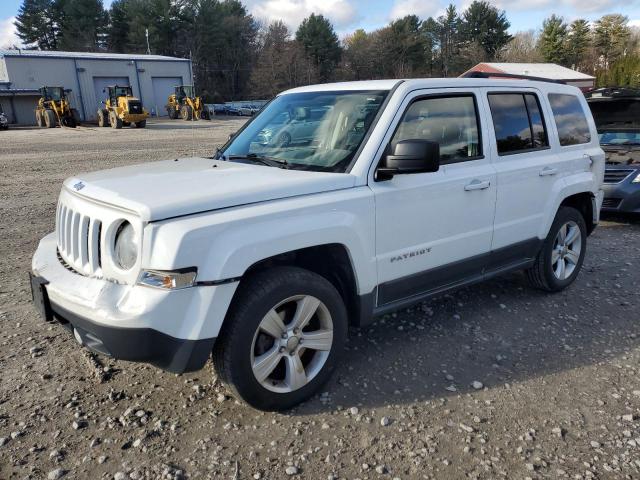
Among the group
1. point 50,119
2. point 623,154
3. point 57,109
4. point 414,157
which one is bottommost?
point 50,119

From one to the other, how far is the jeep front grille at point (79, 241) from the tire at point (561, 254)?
3.78 metres

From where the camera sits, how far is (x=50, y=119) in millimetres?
36219

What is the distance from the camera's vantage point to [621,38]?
75000 mm

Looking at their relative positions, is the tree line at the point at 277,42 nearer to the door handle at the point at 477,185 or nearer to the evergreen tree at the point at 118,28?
the evergreen tree at the point at 118,28

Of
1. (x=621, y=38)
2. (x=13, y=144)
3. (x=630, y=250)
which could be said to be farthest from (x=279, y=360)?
(x=621, y=38)

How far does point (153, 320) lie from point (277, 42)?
270 feet

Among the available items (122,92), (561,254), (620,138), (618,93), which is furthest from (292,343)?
(122,92)

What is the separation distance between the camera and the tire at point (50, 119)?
3591 centimetres

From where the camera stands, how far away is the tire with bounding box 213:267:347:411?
113 inches

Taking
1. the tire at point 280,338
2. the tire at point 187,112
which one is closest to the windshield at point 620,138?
the tire at point 280,338

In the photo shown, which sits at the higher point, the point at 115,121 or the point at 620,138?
the point at 620,138

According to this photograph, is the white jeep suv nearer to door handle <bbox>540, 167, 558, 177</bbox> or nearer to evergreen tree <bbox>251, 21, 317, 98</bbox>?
door handle <bbox>540, 167, 558, 177</bbox>

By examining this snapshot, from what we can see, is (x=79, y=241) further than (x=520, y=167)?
No

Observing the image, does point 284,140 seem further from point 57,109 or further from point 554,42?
point 554,42
